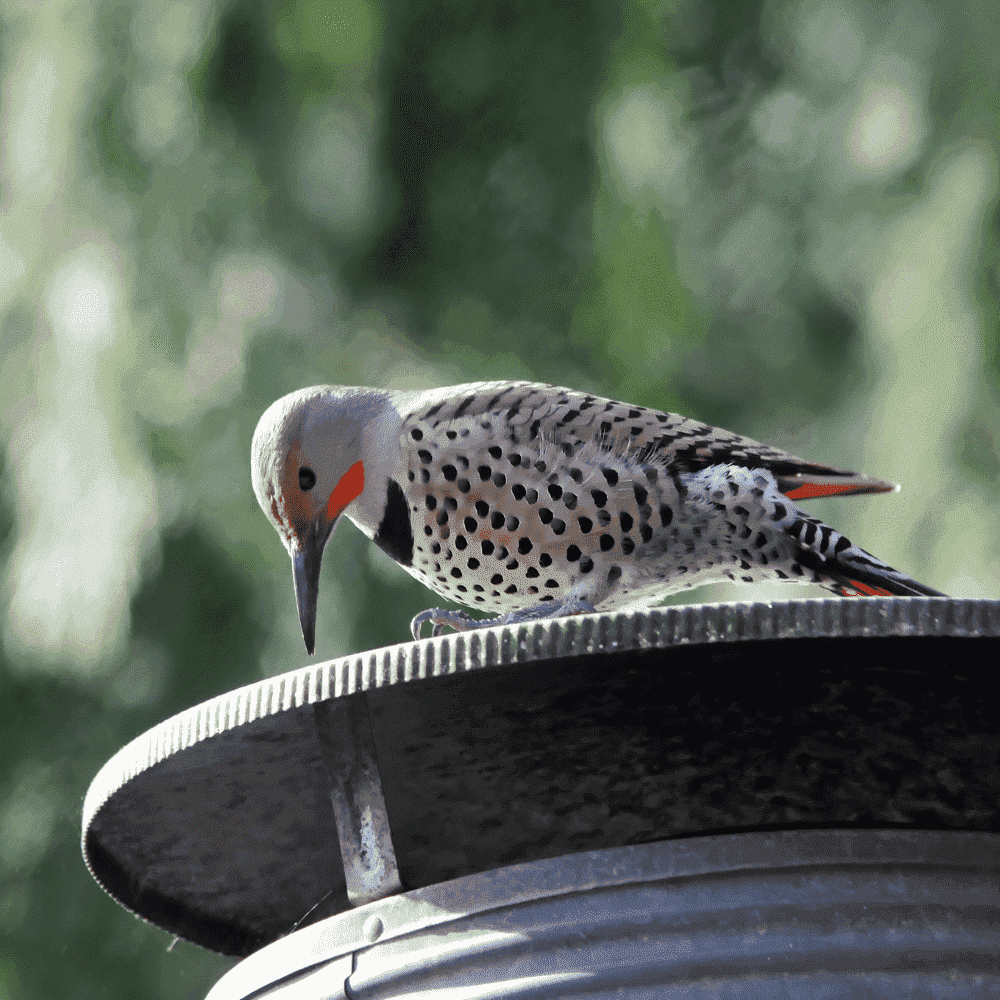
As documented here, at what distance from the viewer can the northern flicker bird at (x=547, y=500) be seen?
191 centimetres

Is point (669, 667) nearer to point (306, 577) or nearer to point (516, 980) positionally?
point (516, 980)

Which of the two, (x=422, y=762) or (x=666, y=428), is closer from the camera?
(x=422, y=762)

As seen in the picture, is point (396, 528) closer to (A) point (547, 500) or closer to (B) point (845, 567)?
(A) point (547, 500)

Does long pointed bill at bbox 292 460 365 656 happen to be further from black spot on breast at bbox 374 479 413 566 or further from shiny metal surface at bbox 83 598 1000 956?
shiny metal surface at bbox 83 598 1000 956

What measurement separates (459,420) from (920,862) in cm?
115

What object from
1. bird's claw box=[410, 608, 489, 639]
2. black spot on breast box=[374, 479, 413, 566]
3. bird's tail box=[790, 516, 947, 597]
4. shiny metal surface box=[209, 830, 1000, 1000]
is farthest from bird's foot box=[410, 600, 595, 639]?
shiny metal surface box=[209, 830, 1000, 1000]

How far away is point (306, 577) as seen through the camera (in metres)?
1.97

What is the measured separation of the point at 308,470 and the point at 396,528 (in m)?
0.18

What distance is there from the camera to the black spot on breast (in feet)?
6.62

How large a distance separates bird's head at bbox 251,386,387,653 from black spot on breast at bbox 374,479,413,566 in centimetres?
6

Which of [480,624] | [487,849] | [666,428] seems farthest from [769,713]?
[666,428]

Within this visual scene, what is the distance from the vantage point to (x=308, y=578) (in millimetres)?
1967

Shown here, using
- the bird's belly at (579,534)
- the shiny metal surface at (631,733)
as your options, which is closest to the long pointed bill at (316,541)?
the bird's belly at (579,534)

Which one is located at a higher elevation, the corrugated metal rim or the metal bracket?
the corrugated metal rim
